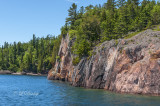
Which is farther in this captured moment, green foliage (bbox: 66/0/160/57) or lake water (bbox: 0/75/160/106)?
green foliage (bbox: 66/0/160/57)

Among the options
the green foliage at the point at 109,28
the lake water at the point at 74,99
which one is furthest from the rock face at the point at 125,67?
the green foliage at the point at 109,28

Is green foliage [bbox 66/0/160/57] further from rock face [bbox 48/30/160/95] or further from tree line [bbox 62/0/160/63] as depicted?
rock face [bbox 48/30/160/95]

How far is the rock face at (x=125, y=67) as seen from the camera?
4500cm

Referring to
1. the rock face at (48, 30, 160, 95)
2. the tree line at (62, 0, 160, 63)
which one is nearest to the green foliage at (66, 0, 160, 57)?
the tree line at (62, 0, 160, 63)

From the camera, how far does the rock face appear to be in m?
45.0

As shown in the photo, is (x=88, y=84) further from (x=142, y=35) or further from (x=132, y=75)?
(x=142, y=35)

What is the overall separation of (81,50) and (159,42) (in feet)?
90.1

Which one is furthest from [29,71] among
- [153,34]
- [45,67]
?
[153,34]

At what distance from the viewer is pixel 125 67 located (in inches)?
2005

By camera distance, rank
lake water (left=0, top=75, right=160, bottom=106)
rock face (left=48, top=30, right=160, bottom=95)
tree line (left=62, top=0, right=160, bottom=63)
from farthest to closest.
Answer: tree line (left=62, top=0, right=160, bottom=63) < rock face (left=48, top=30, right=160, bottom=95) < lake water (left=0, top=75, right=160, bottom=106)

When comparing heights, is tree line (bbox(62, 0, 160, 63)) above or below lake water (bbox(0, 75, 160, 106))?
above

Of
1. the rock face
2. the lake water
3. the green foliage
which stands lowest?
the lake water

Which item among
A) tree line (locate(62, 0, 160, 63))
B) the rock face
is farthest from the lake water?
tree line (locate(62, 0, 160, 63))

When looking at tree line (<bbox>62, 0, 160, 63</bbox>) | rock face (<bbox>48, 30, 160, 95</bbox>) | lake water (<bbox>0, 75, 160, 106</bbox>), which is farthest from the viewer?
tree line (<bbox>62, 0, 160, 63</bbox>)
